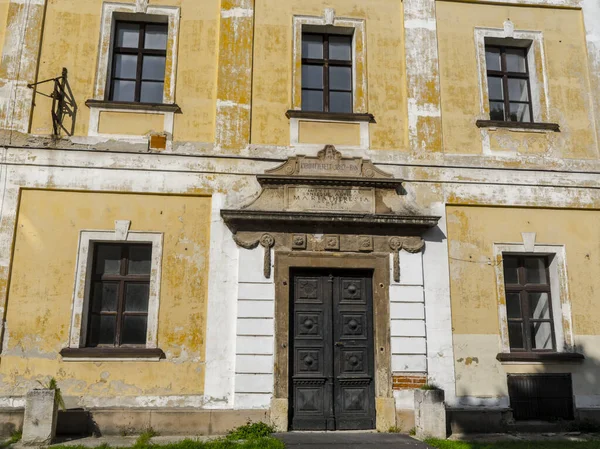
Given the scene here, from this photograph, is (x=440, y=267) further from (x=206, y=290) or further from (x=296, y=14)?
(x=296, y=14)

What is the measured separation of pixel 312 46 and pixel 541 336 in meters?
5.86

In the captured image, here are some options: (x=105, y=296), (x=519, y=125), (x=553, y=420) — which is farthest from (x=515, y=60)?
(x=105, y=296)

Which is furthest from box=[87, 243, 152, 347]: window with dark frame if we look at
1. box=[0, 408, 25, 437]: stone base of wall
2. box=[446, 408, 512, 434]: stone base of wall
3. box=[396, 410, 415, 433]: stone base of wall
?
box=[446, 408, 512, 434]: stone base of wall

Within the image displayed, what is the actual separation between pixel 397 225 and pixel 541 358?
2.88 m

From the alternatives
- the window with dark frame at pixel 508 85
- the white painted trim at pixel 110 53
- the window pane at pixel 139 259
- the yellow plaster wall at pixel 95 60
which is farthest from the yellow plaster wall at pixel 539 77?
the window pane at pixel 139 259

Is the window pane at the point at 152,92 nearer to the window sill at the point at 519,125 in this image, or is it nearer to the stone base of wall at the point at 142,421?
the stone base of wall at the point at 142,421

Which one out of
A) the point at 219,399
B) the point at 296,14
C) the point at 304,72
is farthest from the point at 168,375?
the point at 296,14

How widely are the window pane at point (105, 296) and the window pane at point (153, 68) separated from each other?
3281mm

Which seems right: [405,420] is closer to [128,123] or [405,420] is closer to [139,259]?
[139,259]

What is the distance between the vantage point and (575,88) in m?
9.59

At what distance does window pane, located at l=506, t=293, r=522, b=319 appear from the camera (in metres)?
8.80

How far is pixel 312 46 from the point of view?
9.43m

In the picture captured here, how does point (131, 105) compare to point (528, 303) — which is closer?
point (131, 105)

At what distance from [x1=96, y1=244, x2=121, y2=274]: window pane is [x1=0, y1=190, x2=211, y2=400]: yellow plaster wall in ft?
1.09
